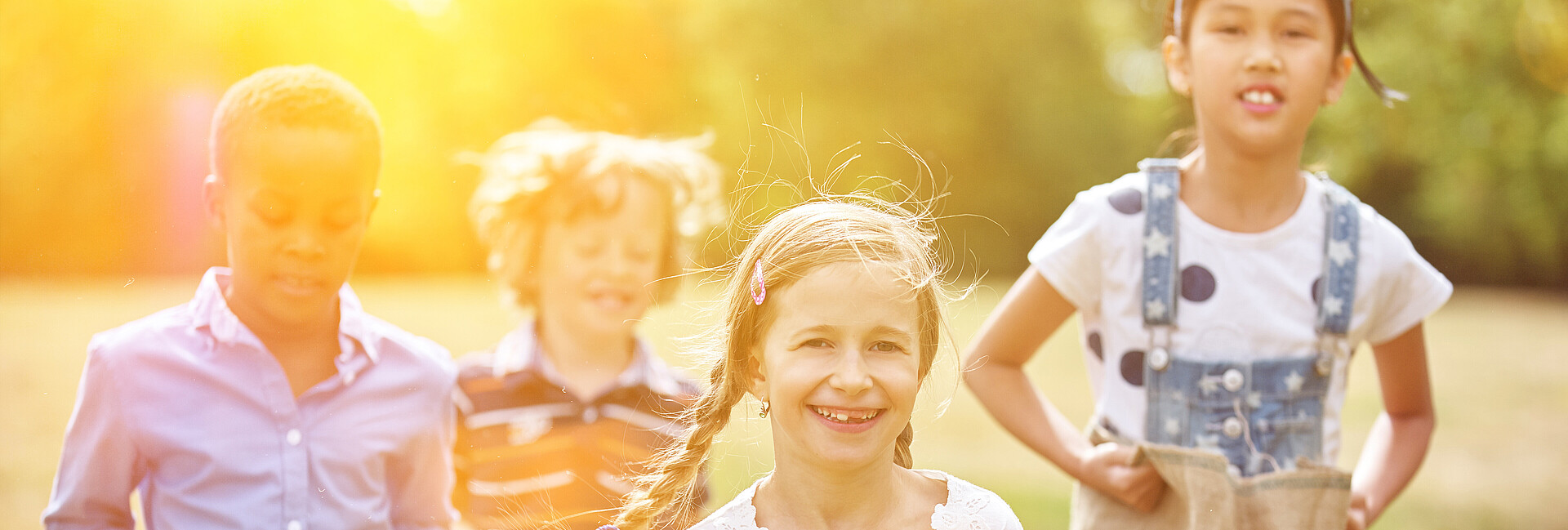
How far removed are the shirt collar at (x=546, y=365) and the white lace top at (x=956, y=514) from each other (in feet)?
4.25

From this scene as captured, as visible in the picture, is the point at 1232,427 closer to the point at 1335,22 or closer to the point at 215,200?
the point at 1335,22

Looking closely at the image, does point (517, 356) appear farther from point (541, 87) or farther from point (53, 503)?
point (541, 87)

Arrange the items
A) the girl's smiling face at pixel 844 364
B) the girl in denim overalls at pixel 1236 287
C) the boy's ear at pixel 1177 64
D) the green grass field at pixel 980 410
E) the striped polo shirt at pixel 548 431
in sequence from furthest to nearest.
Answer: the striped polo shirt at pixel 548 431 < the green grass field at pixel 980 410 < the boy's ear at pixel 1177 64 < the girl in denim overalls at pixel 1236 287 < the girl's smiling face at pixel 844 364

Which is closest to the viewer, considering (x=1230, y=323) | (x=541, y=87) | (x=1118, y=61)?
(x=1230, y=323)

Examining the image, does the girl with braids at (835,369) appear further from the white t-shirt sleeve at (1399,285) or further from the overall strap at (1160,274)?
the white t-shirt sleeve at (1399,285)

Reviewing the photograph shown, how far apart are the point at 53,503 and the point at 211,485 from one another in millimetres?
270

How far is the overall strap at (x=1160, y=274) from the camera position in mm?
2615

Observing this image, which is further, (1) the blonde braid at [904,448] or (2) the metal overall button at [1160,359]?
(2) the metal overall button at [1160,359]

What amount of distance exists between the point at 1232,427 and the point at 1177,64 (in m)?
0.89

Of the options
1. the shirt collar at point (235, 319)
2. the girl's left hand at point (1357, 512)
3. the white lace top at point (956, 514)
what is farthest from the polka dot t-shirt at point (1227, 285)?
the shirt collar at point (235, 319)

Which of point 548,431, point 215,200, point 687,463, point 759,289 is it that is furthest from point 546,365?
point 759,289

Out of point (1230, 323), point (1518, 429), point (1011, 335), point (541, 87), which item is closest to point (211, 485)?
point (1011, 335)

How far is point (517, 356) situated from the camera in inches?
133

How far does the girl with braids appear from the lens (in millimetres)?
1944
